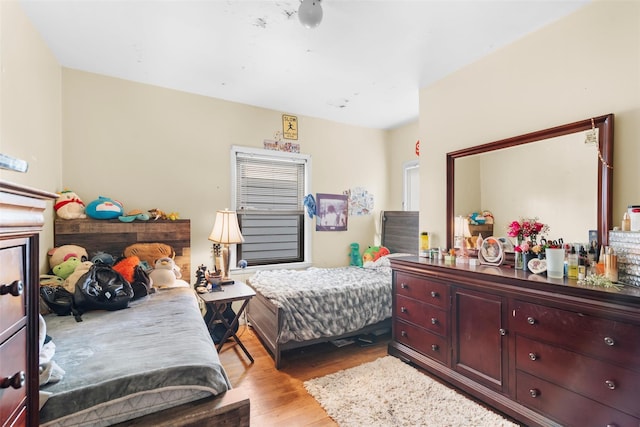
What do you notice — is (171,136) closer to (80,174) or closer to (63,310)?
(80,174)

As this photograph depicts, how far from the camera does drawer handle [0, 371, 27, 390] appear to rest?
677mm

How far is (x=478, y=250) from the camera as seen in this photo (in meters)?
2.31

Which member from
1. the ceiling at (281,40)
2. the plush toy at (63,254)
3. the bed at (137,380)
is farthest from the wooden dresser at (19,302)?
the plush toy at (63,254)

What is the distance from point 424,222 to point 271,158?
6.23 ft

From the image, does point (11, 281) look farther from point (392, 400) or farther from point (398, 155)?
point (398, 155)

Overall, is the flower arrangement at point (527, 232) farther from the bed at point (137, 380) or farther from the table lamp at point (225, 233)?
the table lamp at point (225, 233)

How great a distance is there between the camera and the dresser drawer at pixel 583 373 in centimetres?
133

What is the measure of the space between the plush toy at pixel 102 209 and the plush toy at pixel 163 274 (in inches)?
23.2

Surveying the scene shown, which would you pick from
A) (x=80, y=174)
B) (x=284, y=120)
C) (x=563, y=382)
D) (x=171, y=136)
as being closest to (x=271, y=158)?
(x=284, y=120)

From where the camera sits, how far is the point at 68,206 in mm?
2482

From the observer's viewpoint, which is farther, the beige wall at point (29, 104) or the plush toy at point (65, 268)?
the plush toy at point (65, 268)

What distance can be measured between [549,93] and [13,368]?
288cm

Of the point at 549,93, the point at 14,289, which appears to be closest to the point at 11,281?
the point at 14,289

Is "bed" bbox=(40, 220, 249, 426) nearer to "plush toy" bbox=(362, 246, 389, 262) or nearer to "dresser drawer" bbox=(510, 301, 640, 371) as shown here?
"dresser drawer" bbox=(510, 301, 640, 371)
